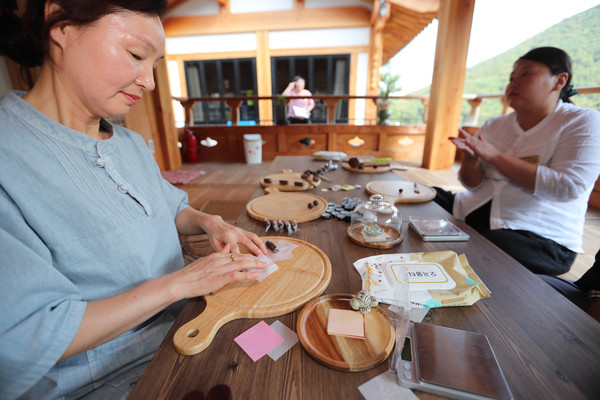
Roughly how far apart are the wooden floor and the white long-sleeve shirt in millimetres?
788

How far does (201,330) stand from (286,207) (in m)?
0.82

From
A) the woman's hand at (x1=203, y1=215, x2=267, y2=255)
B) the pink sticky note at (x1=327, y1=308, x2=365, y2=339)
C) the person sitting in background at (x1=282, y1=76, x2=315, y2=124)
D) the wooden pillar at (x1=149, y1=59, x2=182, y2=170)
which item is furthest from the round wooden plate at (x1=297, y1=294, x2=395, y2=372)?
the person sitting in background at (x1=282, y1=76, x2=315, y2=124)

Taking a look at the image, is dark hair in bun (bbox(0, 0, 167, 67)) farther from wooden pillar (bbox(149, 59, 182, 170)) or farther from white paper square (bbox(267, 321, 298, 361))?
wooden pillar (bbox(149, 59, 182, 170))

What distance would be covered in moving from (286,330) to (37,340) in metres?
0.49

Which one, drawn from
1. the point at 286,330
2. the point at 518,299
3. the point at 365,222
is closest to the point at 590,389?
the point at 518,299

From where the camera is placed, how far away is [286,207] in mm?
1372

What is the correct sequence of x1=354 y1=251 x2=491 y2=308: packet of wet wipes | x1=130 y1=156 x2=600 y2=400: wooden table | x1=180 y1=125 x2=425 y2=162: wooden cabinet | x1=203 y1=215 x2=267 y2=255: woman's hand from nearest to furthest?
1. x1=130 y1=156 x2=600 y2=400: wooden table
2. x1=354 y1=251 x2=491 y2=308: packet of wet wipes
3. x1=203 y1=215 x2=267 y2=255: woman's hand
4. x1=180 y1=125 x2=425 y2=162: wooden cabinet

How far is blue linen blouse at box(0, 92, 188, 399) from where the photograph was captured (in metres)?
0.53

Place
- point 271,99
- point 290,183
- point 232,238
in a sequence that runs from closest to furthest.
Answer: point 232,238
point 290,183
point 271,99

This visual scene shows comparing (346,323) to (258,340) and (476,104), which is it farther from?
(476,104)

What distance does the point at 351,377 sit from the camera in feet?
1.73

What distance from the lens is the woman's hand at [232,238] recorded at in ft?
3.10

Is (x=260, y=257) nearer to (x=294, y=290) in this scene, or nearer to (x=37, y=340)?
(x=294, y=290)

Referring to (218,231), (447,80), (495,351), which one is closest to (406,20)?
(447,80)
